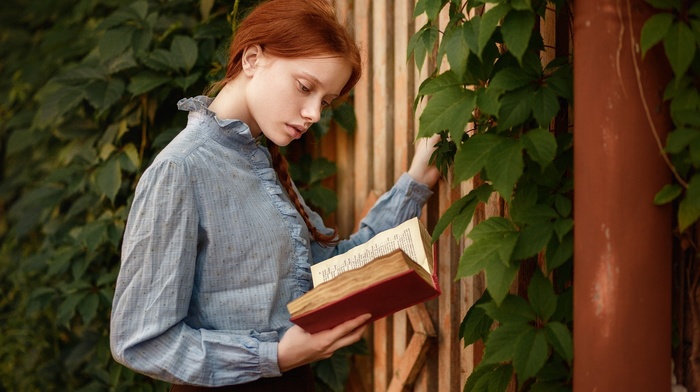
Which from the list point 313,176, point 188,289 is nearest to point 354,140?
point 313,176

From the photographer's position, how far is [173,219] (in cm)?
163

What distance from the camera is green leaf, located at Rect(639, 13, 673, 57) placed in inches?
50.4

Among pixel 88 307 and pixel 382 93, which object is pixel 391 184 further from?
pixel 88 307

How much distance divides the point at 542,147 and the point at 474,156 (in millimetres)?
131

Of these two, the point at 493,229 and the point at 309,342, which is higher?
the point at 493,229

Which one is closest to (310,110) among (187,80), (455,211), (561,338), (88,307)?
(455,211)

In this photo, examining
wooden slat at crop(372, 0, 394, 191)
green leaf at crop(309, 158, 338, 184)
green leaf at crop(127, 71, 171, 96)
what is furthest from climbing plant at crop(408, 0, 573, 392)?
green leaf at crop(127, 71, 171, 96)

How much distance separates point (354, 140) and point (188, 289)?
3.58 feet

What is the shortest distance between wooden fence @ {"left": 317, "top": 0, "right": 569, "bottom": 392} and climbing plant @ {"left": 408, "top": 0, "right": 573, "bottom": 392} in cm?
45

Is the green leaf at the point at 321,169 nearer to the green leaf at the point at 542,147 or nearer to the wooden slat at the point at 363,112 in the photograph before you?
the wooden slat at the point at 363,112

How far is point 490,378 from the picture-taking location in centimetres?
164

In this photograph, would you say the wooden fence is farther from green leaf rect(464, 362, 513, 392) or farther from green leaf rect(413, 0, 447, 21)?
green leaf rect(413, 0, 447, 21)

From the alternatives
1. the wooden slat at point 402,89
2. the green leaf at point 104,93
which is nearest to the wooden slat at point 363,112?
the wooden slat at point 402,89

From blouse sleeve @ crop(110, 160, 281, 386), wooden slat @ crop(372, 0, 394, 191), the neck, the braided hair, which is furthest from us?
wooden slat @ crop(372, 0, 394, 191)
